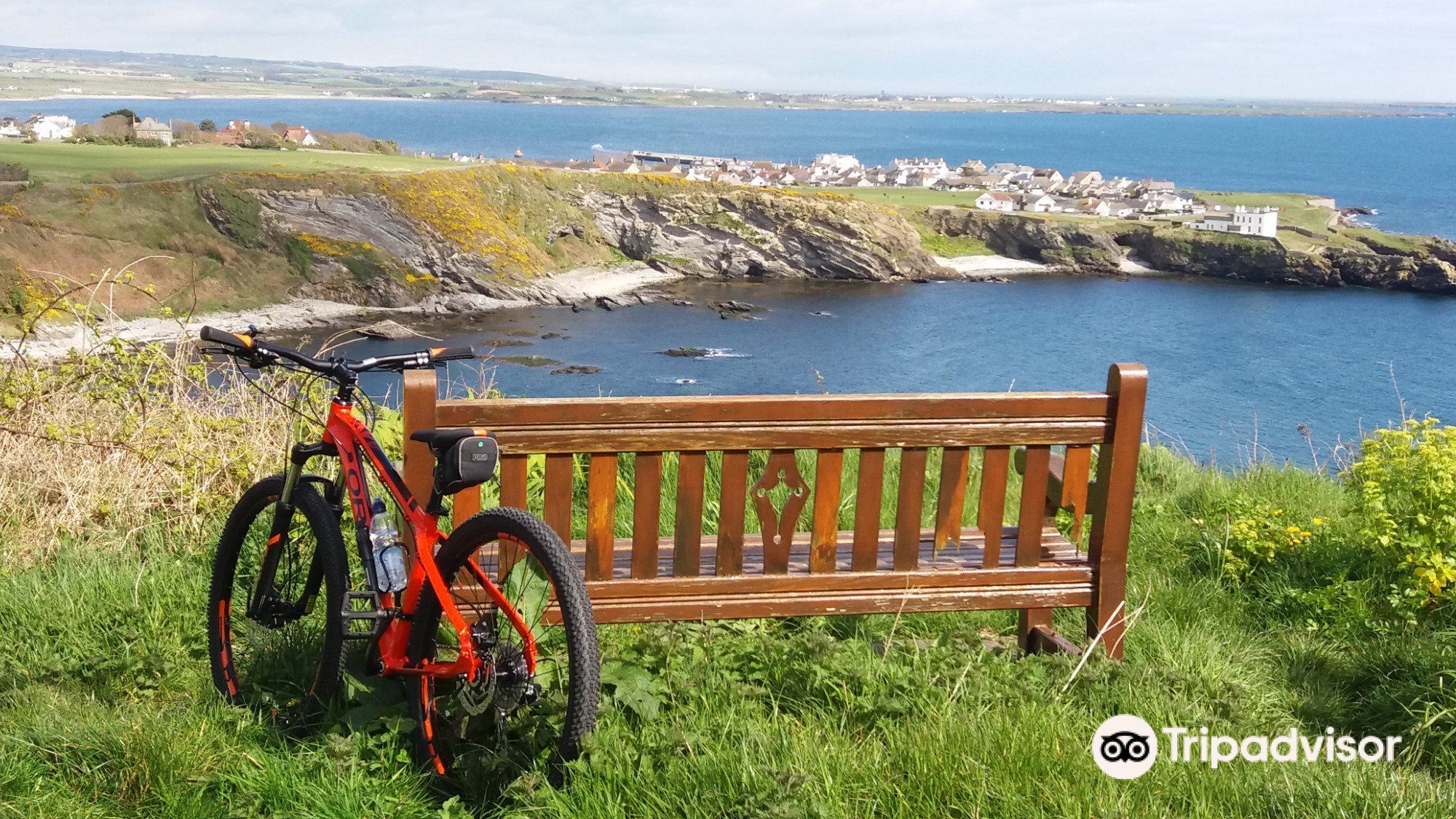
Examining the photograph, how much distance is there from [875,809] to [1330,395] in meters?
43.2

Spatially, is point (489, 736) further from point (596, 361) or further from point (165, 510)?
point (596, 361)

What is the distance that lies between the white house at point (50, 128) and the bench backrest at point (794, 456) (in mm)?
76728

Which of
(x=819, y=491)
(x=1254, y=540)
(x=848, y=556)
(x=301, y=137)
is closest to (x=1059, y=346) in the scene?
(x=1254, y=540)

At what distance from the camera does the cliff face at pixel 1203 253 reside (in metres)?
67.1

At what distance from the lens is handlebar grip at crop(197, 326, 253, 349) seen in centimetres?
254

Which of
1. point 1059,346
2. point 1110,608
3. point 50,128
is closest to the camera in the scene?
point 1110,608

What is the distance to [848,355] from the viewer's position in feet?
153

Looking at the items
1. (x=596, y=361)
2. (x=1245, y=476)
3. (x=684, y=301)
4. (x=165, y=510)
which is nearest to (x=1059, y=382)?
(x=596, y=361)

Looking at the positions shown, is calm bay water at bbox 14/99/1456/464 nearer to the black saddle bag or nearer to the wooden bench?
the wooden bench

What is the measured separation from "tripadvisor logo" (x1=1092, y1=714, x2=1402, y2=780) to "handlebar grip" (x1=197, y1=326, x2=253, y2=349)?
2188 millimetres

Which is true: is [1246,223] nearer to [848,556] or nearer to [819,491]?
[848,556]

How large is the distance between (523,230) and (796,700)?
→ 210ft

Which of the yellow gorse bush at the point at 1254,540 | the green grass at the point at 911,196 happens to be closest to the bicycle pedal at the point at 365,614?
the yellow gorse bush at the point at 1254,540

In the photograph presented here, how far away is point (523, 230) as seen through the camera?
213 feet
